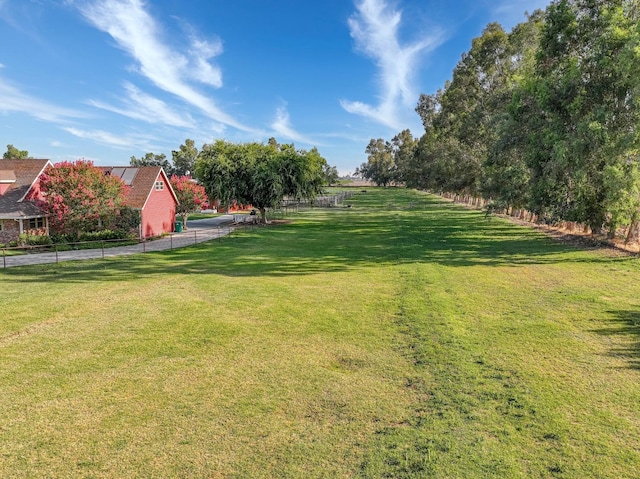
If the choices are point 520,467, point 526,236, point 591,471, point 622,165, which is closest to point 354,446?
point 520,467

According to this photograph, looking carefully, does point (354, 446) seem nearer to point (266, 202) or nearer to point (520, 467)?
point (520, 467)

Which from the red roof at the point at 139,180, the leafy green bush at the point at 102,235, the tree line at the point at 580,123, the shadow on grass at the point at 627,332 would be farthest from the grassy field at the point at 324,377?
the red roof at the point at 139,180

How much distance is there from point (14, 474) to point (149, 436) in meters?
1.52

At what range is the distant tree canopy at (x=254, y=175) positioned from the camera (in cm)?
3584

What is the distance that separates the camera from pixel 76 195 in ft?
86.1

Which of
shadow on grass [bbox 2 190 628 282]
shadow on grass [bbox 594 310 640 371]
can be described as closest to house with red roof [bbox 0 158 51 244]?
shadow on grass [bbox 2 190 628 282]

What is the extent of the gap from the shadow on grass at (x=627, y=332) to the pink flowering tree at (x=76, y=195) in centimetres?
2807

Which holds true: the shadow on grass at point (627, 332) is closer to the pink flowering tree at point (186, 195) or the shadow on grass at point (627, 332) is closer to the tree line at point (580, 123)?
the tree line at point (580, 123)

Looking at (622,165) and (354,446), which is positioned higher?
(622,165)

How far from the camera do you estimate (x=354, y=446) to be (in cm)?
540

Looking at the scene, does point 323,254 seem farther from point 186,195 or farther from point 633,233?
point 186,195

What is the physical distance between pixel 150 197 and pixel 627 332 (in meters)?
30.8

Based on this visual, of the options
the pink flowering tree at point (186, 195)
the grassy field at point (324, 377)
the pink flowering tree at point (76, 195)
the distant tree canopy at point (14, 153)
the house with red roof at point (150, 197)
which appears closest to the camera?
the grassy field at point (324, 377)

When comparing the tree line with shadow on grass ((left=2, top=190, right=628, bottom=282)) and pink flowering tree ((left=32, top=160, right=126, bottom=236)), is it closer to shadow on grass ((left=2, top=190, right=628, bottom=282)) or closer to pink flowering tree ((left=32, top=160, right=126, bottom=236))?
shadow on grass ((left=2, top=190, right=628, bottom=282))
